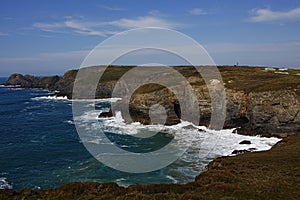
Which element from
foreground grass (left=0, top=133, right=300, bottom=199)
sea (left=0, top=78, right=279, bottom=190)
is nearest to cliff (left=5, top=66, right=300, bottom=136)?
sea (left=0, top=78, right=279, bottom=190)

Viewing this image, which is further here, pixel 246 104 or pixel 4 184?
pixel 246 104

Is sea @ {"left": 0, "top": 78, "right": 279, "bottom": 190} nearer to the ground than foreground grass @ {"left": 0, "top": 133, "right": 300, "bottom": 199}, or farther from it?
nearer to the ground

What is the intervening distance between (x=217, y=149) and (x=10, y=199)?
26740 mm

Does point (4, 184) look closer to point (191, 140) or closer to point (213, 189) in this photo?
point (213, 189)

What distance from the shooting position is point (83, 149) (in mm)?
40938

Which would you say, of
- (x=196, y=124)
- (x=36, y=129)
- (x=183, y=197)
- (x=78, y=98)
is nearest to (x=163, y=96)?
(x=196, y=124)

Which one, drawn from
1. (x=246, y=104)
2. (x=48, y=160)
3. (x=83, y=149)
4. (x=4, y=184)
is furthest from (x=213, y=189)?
(x=246, y=104)

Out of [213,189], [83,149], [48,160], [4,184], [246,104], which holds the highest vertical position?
[246,104]

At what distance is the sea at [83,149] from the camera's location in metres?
29.2

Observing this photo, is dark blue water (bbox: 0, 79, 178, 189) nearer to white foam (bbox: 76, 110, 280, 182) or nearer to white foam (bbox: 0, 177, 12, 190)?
white foam (bbox: 0, 177, 12, 190)

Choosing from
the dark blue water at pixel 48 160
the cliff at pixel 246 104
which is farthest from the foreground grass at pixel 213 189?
the cliff at pixel 246 104

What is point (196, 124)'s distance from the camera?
2197 inches

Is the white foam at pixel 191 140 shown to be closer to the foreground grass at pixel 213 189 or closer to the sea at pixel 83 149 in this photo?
the sea at pixel 83 149

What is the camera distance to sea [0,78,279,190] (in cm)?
2923
